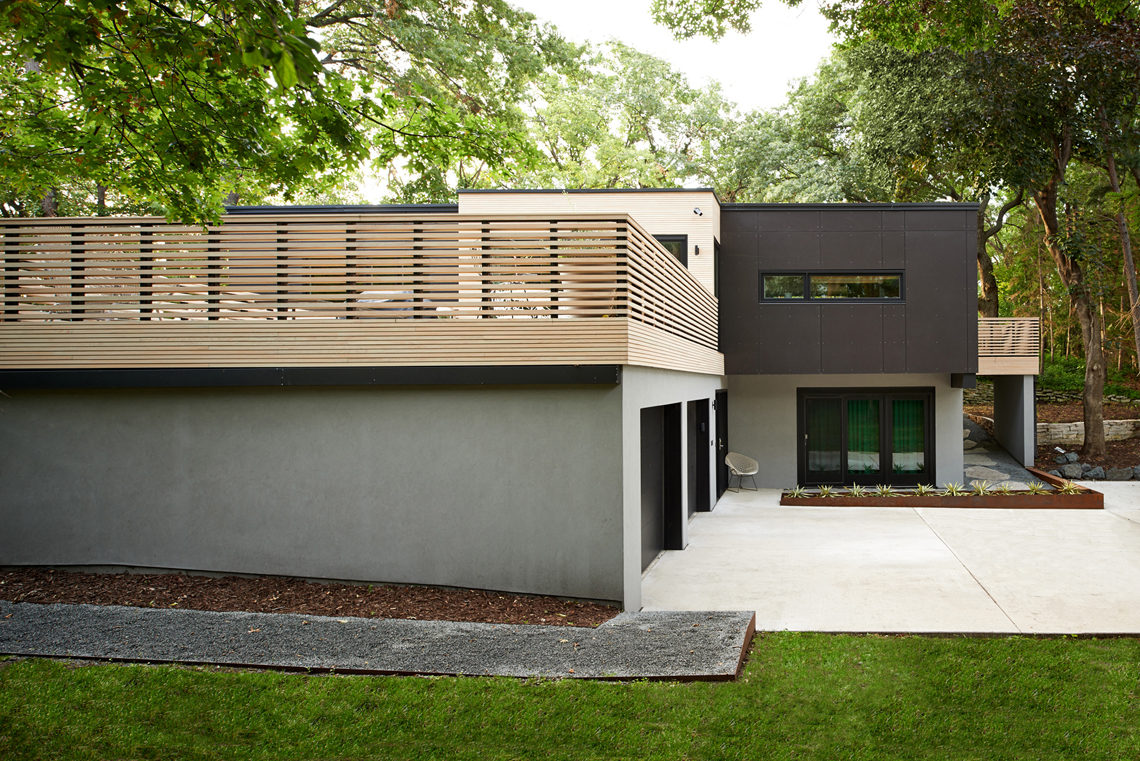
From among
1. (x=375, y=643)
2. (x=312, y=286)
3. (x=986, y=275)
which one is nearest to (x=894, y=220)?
(x=312, y=286)

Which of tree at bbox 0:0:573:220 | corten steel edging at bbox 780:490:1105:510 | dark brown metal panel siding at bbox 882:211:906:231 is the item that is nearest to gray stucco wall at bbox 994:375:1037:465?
corten steel edging at bbox 780:490:1105:510

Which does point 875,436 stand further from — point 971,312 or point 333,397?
point 333,397

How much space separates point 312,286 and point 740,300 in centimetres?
917

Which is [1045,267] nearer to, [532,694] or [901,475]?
[901,475]

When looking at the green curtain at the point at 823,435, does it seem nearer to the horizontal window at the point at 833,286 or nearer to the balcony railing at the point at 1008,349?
the horizontal window at the point at 833,286

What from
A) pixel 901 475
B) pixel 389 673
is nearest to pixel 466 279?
Answer: pixel 389 673

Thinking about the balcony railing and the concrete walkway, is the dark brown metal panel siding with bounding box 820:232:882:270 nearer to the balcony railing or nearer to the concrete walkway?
the concrete walkway

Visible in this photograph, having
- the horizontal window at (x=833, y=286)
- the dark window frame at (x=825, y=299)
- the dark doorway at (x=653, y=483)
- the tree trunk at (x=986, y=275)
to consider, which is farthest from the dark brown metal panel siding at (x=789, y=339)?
the tree trunk at (x=986, y=275)

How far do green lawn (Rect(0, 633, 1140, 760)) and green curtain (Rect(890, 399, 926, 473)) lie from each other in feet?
36.0

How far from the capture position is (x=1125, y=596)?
724cm

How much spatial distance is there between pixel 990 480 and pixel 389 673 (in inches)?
595

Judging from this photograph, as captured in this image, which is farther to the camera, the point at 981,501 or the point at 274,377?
the point at 981,501

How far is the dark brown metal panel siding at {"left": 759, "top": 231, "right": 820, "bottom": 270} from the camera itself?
13.9m

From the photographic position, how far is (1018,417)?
60.4ft
